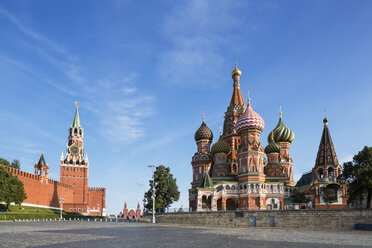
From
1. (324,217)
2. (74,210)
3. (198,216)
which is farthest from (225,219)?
(74,210)

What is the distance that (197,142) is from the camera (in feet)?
224

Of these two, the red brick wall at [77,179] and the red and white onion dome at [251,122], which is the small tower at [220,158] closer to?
the red and white onion dome at [251,122]

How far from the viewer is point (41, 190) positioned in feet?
283

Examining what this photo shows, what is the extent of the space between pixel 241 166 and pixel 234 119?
45.7 ft

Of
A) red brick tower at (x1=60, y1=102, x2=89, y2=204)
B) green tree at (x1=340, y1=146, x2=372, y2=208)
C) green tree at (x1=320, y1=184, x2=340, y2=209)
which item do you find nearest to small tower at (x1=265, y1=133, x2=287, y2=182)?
green tree at (x1=320, y1=184, x2=340, y2=209)

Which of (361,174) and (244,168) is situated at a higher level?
(244,168)

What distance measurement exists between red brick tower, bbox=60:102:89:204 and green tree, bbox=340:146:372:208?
294 feet

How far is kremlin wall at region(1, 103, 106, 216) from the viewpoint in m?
92.6

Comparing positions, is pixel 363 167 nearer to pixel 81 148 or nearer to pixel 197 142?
pixel 197 142

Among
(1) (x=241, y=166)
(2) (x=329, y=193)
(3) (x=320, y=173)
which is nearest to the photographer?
(2) (x=329, y=193)

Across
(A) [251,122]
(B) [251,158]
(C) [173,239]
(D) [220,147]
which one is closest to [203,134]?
(D) [220,147]

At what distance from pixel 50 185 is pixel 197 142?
47647mm

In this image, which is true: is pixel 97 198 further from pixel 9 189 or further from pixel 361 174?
pixel 361 174

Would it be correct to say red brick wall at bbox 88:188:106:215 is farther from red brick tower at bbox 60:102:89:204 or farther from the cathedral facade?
the cathedral facade
